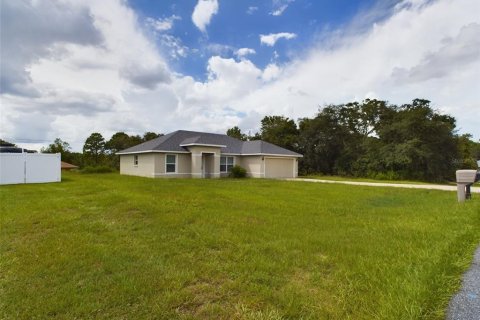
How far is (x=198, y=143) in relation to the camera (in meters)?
21.4

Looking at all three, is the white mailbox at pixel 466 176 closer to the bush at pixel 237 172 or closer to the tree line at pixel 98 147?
the bush at pixel 237 172

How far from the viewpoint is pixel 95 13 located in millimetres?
11172

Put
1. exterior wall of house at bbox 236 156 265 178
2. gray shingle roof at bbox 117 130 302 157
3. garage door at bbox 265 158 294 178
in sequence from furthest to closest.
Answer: garage door at bbox 265 158 294 178 → exterior wall of house at bbox 236 156 265 178 → gray shingle roof at bbox 117 130 302 157

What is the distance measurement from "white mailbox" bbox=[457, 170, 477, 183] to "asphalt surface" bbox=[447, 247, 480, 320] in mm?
7344

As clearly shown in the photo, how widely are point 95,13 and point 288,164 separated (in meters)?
20.6

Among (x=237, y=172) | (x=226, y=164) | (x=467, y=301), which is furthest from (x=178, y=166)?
(x=467, y=301)

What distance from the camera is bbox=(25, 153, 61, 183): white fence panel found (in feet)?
52.0

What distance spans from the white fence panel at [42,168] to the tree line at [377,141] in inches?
995

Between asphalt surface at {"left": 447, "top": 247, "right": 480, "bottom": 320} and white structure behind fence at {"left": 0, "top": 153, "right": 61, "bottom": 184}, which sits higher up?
white structure behind fence at {"left": 0, "top": 153, "right": 61, "bottom": 184}

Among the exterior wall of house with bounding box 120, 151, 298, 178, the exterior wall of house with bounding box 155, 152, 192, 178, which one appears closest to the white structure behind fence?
the exterior wall of house with bounding box 120, 151, 298, 178

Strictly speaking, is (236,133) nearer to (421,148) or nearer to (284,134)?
(284,134)

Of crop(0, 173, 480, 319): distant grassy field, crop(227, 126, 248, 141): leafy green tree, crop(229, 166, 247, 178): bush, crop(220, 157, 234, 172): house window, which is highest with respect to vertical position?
crop(227, 126, 248, 141): leafy green tree

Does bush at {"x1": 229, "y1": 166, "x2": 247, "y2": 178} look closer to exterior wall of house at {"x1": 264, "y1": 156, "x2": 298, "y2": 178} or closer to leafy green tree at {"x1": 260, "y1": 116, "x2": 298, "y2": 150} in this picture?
exterior wall of house at {"x1": 264, "y1": 156, "x2": 298, "y2": 178}

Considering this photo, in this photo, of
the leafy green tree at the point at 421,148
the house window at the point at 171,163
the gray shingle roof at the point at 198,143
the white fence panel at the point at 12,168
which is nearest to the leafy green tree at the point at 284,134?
the gray shingle roof at the point at 198,143
